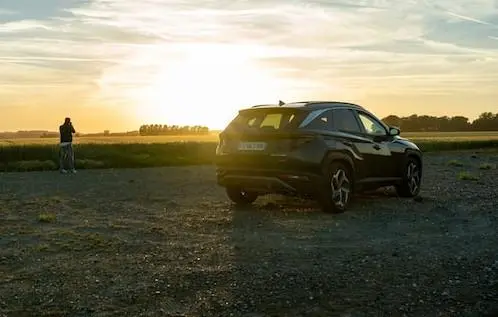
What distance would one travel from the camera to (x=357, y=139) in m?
11.8

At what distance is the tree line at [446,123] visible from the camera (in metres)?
91.1

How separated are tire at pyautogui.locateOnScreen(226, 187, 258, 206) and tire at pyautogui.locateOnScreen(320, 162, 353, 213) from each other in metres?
1.86

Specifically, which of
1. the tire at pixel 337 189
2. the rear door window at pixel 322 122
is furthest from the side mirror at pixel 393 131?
the rear door window at pixel 322 122

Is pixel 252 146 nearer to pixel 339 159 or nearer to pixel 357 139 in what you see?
pixel 339 159

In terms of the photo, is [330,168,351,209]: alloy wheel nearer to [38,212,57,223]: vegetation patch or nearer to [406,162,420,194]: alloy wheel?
[406,162,420,194]: alloy wheel

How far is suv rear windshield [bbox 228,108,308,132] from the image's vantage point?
35.2 ft

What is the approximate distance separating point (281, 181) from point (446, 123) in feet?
288

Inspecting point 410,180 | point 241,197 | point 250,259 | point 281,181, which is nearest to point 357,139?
point 281,181

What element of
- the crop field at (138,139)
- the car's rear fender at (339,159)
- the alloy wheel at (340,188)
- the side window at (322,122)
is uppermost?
the side window at (322,122)

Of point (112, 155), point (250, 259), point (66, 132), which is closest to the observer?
point (250, 259)

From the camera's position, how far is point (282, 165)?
10523 millimetres

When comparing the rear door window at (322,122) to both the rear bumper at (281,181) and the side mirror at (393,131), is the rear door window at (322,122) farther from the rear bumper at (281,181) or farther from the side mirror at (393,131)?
the side mirror at (393,131)

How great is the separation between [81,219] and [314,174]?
371cm

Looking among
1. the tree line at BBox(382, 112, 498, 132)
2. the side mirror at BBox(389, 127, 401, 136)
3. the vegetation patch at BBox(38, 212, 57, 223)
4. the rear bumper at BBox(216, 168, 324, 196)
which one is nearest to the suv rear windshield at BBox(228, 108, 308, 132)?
the rear bumper at BBox(216, 168, 324, 196)
